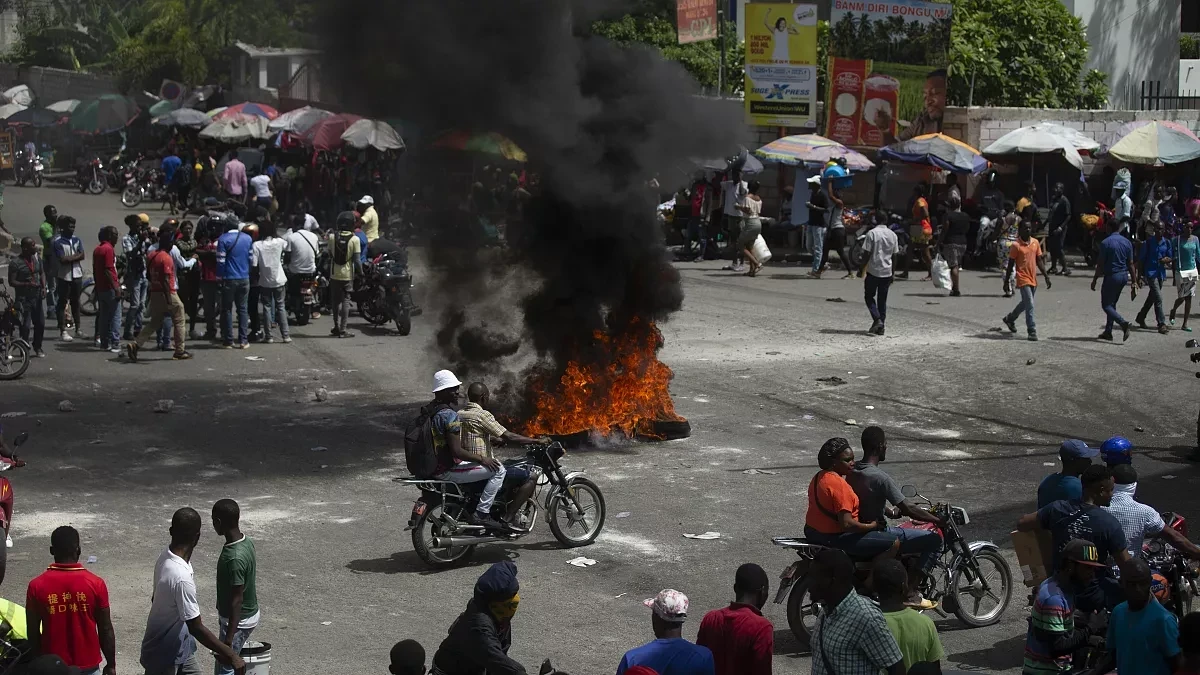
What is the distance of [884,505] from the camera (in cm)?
784

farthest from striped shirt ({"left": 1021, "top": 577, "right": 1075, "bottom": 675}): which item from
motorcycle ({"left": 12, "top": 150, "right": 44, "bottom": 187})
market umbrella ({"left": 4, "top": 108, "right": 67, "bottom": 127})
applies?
market umbrella ({"left": 4, "top": 108, "right": 67, "bottom": 127})

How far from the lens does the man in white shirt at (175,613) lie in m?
6.07

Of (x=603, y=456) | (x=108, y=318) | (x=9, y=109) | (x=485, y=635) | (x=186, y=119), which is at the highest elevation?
(x=9, y=109)

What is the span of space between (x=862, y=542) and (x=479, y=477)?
2.88m

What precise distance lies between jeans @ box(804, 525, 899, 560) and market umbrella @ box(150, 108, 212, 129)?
3530cm

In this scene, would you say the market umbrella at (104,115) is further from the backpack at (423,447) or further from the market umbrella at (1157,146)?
the backpack at (423,447)

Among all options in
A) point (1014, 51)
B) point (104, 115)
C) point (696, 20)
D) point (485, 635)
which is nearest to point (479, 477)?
point (485, 635)

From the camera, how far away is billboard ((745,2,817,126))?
90.5ft

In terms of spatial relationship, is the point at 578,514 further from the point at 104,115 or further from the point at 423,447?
the point at 104,115

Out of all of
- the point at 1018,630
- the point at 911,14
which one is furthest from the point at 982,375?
the point at 911,14

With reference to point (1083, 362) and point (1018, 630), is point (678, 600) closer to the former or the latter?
point (1018, 630)

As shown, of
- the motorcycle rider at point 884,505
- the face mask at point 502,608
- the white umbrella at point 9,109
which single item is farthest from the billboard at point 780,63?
the white umbrella at point 9,109

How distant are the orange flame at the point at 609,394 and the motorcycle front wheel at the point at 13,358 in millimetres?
6719

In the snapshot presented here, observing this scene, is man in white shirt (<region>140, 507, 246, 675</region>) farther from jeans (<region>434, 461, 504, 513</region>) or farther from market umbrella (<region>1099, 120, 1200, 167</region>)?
market umbrella (<region>1099, 120, 1200, 167</region>)
